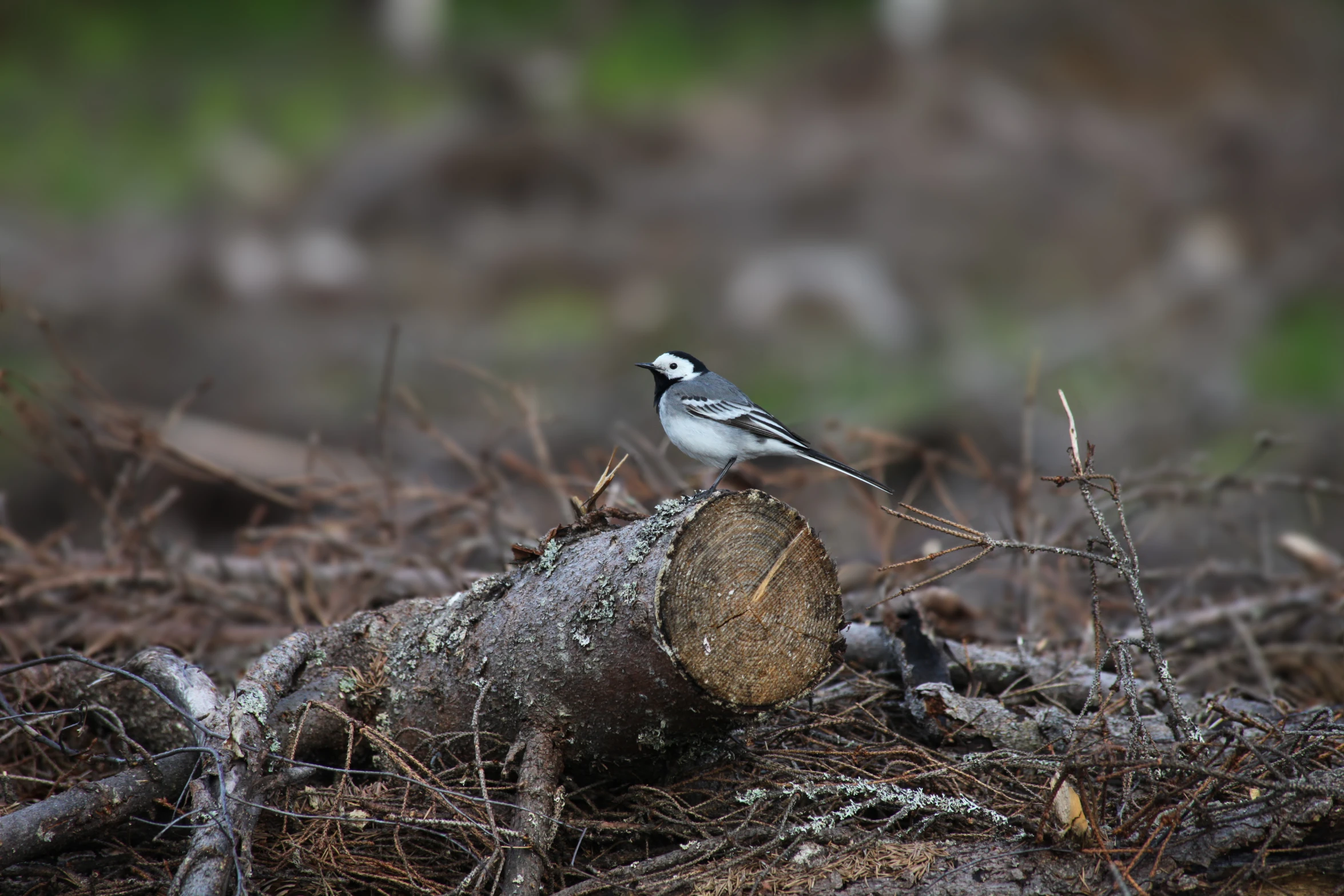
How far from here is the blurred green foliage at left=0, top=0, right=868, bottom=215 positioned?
13.0m

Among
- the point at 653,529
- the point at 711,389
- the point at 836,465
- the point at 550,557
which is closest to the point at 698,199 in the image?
the point at 711,389

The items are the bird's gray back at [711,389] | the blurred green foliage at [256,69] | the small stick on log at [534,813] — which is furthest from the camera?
the blurred green foliage at [256,69]

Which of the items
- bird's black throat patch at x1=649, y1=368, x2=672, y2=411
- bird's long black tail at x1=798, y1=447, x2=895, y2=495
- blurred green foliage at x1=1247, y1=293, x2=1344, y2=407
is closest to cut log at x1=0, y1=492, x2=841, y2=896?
bird's long black tail at x1=798, y1=447, x2=895, y2=495

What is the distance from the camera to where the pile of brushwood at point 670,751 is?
2.37m

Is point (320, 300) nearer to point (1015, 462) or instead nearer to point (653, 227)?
point (653, 227)

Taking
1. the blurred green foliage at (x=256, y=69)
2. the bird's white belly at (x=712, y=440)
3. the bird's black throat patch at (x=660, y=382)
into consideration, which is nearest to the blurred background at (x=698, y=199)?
the blurred green foliage at (x=256, y=69)

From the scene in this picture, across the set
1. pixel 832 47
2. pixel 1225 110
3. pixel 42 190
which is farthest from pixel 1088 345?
pixel 42 190

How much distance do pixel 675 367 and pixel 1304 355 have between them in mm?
9840

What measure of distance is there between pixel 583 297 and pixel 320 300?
11.3 feet

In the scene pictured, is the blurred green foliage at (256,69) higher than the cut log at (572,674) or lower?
higher

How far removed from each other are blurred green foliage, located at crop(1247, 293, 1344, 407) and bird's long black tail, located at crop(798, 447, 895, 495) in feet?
28.7

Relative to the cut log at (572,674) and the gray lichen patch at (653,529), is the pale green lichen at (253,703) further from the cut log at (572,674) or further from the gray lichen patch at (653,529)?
the gray lichen patch at (653,529)

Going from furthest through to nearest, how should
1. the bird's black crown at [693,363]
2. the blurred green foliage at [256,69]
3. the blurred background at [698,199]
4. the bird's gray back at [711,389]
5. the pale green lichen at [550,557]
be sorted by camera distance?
the blurred green foliage at [256,69]
the blurred background at [698,199]
the bird's black crown at [693,363]
the bird's gray back at [711,389]
the pale green lichen at [550,557]

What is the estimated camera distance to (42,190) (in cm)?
1265
